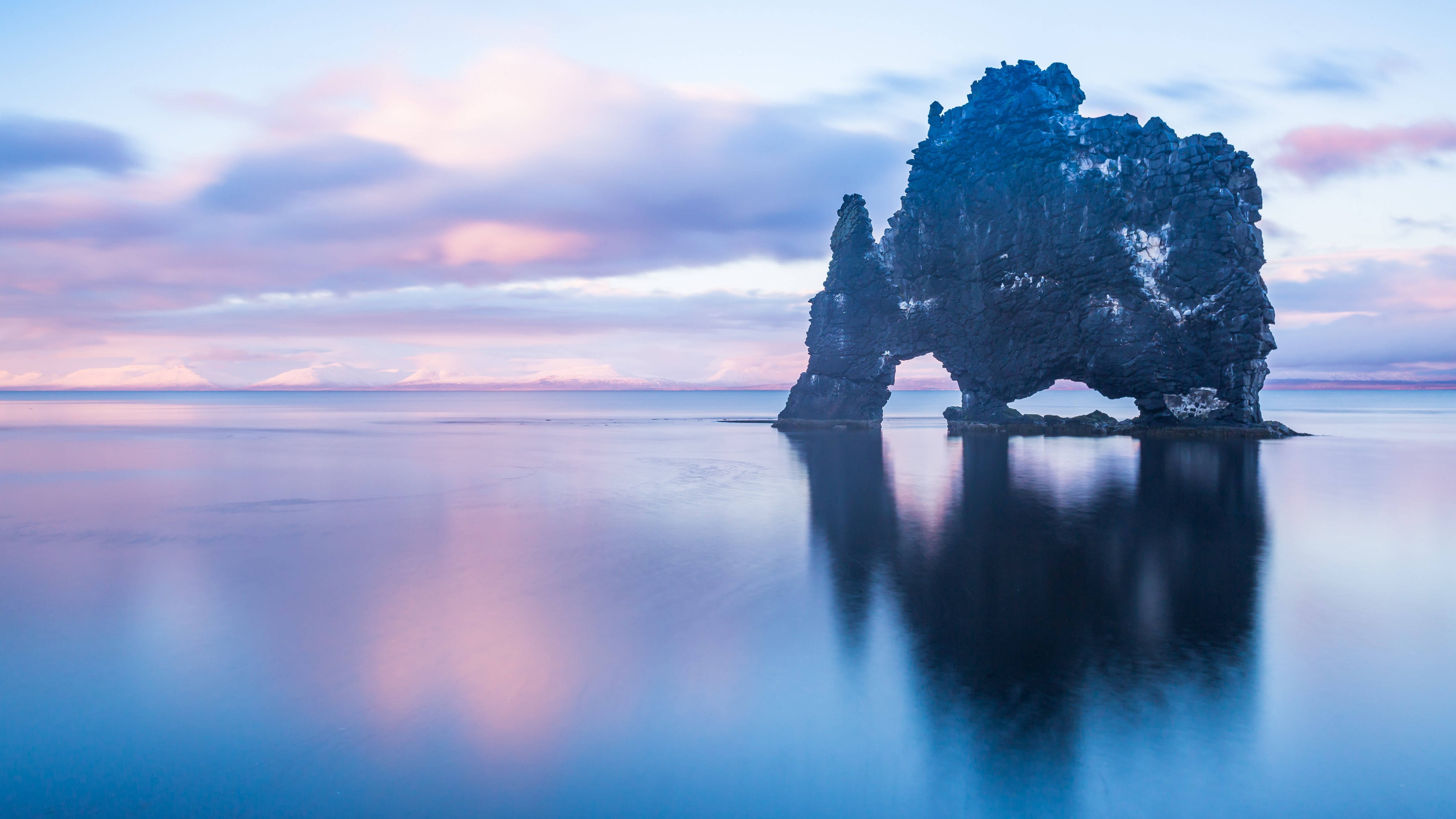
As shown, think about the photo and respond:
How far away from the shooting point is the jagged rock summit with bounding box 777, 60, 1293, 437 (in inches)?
2143

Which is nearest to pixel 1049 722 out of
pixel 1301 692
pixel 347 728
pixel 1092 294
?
pixel 1301 692

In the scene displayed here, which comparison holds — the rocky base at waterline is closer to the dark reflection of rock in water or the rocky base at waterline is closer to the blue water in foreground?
the blue water in foreground

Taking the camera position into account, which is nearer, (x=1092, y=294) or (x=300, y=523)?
(x=300, y=523)

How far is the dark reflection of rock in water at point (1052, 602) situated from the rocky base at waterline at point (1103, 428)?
29.5 metres

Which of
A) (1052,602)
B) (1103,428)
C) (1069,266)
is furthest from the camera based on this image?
(1103,428)

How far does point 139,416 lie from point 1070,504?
127334 mm

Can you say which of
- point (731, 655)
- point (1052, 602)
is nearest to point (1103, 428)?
point (1052, 602)

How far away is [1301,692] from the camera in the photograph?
10336 millimetres

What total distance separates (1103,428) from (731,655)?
58.9m

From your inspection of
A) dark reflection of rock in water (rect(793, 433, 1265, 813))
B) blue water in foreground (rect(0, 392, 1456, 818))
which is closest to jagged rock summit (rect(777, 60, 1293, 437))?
blue water in foreground (rect(0, 392, 1456, 818))

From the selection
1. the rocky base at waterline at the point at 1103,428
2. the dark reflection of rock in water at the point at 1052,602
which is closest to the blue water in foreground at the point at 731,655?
the dark reflection of rock in water at the point at 1052,602

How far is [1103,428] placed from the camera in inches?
2467

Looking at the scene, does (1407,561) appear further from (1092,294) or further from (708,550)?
(1092,294)

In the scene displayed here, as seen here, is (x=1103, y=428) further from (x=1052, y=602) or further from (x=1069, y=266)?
→ (x=1052, y=602)
